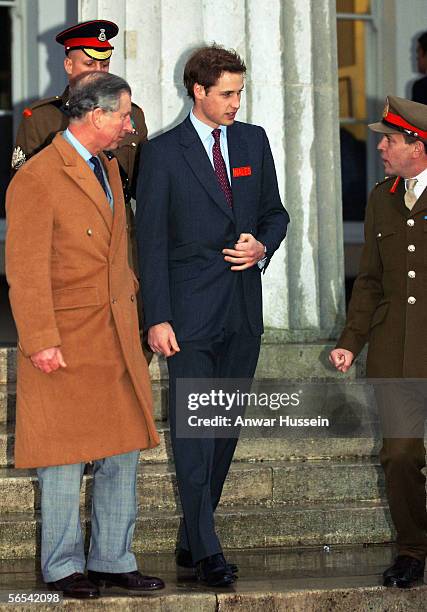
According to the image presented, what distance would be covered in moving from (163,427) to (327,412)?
0.82 m

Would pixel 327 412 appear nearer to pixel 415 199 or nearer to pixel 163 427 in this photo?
pixel 163 427

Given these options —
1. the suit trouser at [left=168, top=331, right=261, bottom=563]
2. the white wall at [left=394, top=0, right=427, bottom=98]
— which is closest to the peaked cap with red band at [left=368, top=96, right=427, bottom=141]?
the suit trouser at [left=168, top=331, right=261, bottom=563]

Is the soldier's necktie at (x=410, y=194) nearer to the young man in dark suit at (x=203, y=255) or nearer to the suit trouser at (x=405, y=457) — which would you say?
the young man in dark suit at (x=203, y=255)

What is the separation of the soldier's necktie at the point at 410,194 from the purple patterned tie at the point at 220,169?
0.67 m

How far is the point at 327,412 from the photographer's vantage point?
285 inches

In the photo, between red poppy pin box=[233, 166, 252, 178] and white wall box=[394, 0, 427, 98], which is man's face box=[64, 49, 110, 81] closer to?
red poppy pin box=[233, 166, 252, 178]

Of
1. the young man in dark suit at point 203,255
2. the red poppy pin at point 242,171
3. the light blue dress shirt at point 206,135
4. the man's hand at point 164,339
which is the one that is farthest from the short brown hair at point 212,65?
the man's hand at point 164,339

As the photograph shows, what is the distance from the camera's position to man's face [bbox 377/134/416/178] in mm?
5727

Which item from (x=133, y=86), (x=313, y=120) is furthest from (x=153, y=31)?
(x=313, y=120)

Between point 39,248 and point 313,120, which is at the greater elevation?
point 313,120

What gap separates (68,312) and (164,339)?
1.41ft

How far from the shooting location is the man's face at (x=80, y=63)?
20.0ft

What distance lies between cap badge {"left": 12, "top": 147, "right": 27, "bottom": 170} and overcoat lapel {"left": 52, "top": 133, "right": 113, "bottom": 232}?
50 cm

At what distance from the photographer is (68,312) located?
5340 millimetres
